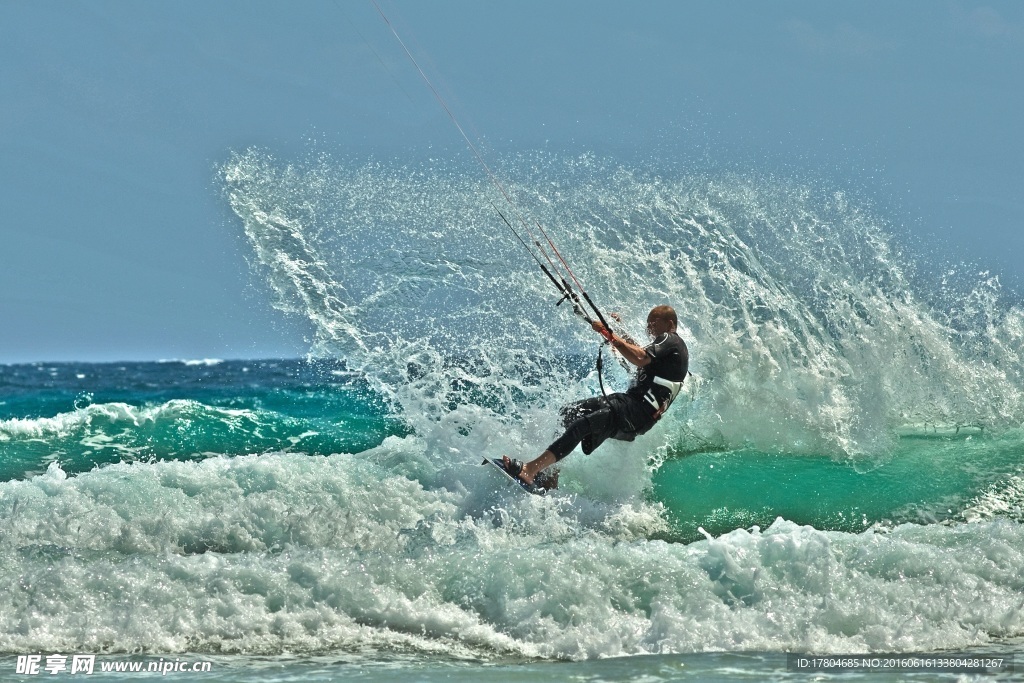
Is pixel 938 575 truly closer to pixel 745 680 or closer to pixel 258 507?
pixel 745 680

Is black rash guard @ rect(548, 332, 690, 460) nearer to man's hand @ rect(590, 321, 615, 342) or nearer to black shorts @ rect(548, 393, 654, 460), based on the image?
black shorts @ rect(548, 393, 654, 460)

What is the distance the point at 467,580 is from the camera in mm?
6359

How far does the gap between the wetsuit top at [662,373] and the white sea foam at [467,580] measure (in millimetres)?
1132

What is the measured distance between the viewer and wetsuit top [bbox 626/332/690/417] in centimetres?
743

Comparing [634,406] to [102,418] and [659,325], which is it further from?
[102,418]

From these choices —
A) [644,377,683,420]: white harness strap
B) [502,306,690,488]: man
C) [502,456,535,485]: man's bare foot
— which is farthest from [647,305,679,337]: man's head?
[502,456,535,485]: man's bare foot

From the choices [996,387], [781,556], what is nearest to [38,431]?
[781,556]

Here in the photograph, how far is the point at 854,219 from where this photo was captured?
1150cm

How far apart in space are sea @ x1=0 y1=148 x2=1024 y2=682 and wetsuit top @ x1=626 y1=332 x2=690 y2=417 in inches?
43.6

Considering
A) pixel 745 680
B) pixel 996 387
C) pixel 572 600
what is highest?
pixel 996 387

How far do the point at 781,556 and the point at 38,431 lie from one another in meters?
11.4

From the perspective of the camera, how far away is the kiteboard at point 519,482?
24.3 ft

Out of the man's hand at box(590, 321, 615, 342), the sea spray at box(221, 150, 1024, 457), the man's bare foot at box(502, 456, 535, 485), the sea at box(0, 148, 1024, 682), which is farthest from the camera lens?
the sea spray at box(221, 150, 1024, 457)

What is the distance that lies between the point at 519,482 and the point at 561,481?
1.02 metres
